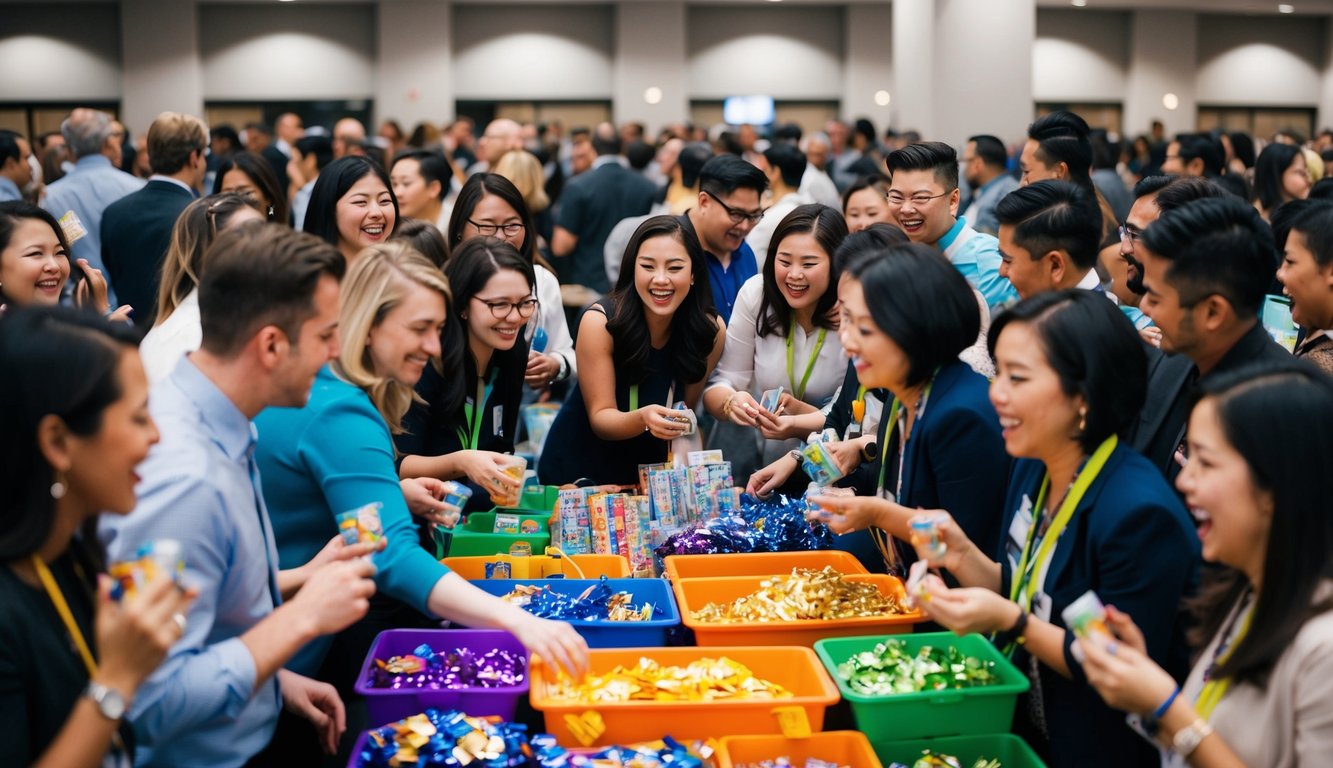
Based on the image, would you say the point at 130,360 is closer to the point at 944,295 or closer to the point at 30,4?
the point at 944,295

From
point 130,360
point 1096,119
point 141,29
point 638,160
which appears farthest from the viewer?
point 1096,119

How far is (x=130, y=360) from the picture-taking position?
1737 mm

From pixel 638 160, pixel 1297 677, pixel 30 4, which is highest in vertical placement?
pixel 30 4

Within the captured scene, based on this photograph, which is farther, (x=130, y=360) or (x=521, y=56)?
(x=521, y=56)

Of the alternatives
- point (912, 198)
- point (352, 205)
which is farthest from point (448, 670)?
point (912, 198)

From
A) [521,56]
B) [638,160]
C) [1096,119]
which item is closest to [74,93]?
[521,56]

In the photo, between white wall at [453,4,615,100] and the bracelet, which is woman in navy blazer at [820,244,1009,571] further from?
white wall at [453,4,615,100]

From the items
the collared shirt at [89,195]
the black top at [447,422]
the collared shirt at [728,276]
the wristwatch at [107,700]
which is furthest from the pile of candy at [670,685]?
the collared shirt at [89,195]

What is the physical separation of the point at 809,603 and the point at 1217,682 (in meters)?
0.96

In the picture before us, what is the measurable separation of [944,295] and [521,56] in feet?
60.2

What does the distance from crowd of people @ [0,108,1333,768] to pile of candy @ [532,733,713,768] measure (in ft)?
0.56

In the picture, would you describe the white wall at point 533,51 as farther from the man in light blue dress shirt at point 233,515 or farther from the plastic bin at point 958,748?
the plastic bin at point 958,748

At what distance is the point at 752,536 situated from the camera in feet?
10.5

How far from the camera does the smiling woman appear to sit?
14.3 ft
